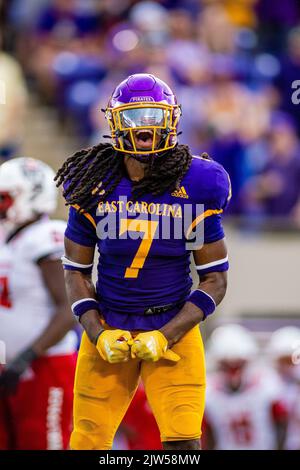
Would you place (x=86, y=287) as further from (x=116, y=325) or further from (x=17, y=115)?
(x=17, y=115)

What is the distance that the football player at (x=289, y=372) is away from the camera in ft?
28.3

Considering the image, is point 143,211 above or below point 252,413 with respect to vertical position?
above

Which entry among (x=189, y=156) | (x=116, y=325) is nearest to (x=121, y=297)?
(x=116, y=325)

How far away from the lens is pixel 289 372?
8.88 m

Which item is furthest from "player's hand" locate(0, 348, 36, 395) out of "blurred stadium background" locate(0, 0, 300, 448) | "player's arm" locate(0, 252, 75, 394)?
"blurred stadium background" locate(0, 0, 300, 448)

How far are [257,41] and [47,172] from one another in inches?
223

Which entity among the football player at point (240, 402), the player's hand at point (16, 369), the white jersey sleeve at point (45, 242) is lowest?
the football player at point (240, 402)

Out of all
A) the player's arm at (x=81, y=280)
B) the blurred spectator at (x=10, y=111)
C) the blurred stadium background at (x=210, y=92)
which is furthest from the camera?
the blurred spectator at (x=10, y=111)

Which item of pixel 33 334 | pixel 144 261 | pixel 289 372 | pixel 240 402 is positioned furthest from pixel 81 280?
pixel 289 372

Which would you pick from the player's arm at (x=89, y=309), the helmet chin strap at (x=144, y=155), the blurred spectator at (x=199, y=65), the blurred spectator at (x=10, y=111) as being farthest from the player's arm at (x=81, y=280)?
the blurred spectator at (x=10, y=111)

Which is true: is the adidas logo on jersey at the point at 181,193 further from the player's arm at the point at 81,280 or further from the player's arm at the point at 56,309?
the player's arm at the point at 56,309

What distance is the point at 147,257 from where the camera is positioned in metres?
4.98

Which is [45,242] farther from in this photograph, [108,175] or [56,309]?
[108,175]

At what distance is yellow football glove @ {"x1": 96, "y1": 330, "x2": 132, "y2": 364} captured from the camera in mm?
4871
